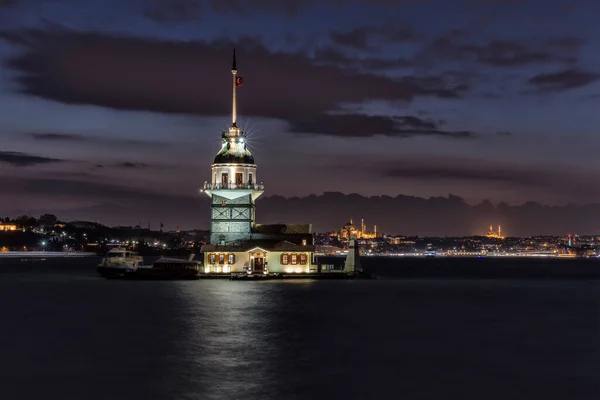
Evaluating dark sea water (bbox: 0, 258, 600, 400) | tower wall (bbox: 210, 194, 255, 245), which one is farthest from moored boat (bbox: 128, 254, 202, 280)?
dark sea water (bbox: 0, 258, 600, 400)

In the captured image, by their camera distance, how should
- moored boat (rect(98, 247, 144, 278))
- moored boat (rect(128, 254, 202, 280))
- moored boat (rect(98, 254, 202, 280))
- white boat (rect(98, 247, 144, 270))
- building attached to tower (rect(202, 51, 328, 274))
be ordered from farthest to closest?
1. white boat (rect(98, 247, 144, 270))
2. moored boat (rect(98, 247, 144, 278))
3. moored boat (rect(98, 254, 202, 280))
4. moored boat (rect(128, 254, 202, 280))
5. building attached to tower (rect(202, 51, 328, 274))

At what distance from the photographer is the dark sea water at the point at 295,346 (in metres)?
32.0

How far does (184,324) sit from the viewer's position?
171 feet

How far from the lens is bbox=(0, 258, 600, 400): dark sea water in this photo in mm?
32031

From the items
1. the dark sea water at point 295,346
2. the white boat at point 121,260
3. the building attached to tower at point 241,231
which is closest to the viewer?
the dark sea water at point 295,346

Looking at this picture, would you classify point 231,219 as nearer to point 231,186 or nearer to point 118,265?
point 231,186

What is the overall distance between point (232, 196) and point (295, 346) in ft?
162

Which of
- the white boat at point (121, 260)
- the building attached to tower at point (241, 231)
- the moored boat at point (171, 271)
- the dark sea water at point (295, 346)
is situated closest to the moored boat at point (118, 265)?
the white boat at point (121, 260)

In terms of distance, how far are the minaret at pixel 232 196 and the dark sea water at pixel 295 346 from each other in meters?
16.4

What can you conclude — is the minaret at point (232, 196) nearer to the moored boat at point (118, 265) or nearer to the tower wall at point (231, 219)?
the tower wall at point (231, 219)

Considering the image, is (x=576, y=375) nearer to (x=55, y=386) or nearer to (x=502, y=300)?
(x=55, y=386)

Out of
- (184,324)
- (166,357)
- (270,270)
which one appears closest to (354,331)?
(184,324)

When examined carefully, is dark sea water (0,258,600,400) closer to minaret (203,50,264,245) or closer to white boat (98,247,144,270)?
minaret (203,50,264,245)

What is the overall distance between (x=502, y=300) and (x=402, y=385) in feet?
144
